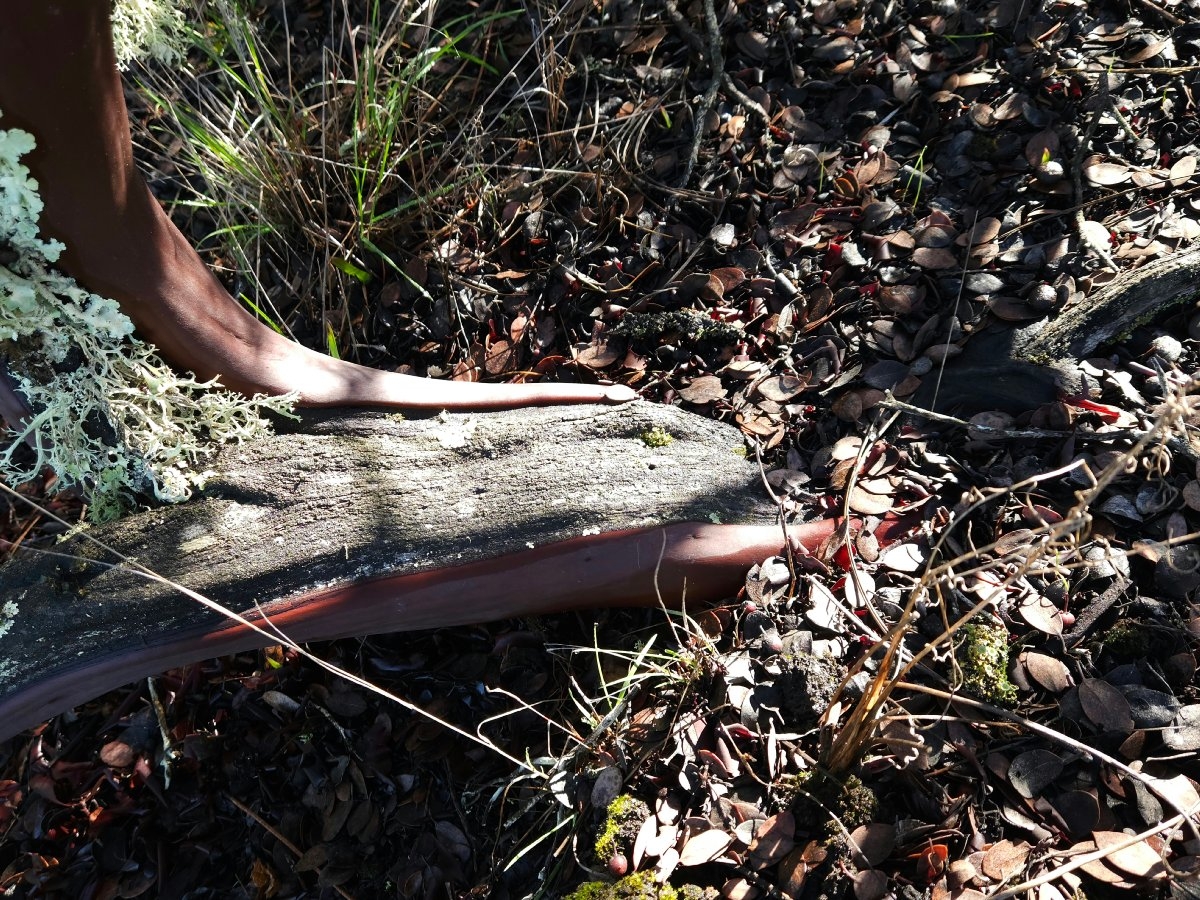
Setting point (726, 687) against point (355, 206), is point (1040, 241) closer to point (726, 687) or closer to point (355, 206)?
point (726, 687)

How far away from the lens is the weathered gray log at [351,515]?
1.48m

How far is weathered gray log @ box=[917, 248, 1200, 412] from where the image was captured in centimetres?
173

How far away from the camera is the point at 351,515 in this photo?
62.2 inches

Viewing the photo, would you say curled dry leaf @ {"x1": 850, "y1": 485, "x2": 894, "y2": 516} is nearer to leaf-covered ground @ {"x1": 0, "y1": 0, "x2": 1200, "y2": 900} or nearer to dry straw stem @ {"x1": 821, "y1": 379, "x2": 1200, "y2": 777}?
leaf-covered ground @ {"x1": 0, "y1": 0, "x2": 1200, "y2": 900}

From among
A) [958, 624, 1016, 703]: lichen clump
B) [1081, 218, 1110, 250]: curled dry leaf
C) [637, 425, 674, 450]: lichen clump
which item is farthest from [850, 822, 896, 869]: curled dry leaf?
[1081, 218, 1110, 250]: curled dry leaf

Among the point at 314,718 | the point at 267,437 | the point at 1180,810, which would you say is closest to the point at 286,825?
the point at 314,718

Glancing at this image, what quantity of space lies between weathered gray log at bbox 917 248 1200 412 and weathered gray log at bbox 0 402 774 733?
1.80ft

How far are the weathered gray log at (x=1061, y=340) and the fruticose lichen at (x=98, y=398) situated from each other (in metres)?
1.49

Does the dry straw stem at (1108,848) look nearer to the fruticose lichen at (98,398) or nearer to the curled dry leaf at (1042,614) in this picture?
the curled dry leaf at (1042,614)

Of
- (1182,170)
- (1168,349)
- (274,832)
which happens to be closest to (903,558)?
(1168,349)

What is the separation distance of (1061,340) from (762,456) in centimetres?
69

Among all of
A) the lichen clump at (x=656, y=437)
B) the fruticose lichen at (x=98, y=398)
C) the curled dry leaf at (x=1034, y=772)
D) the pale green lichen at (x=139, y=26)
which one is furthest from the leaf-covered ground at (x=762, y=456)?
the fruticose lichen at (x=98, y=398)

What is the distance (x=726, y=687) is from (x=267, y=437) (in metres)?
1.05

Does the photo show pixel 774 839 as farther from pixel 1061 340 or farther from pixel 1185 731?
pixel 1061 340
